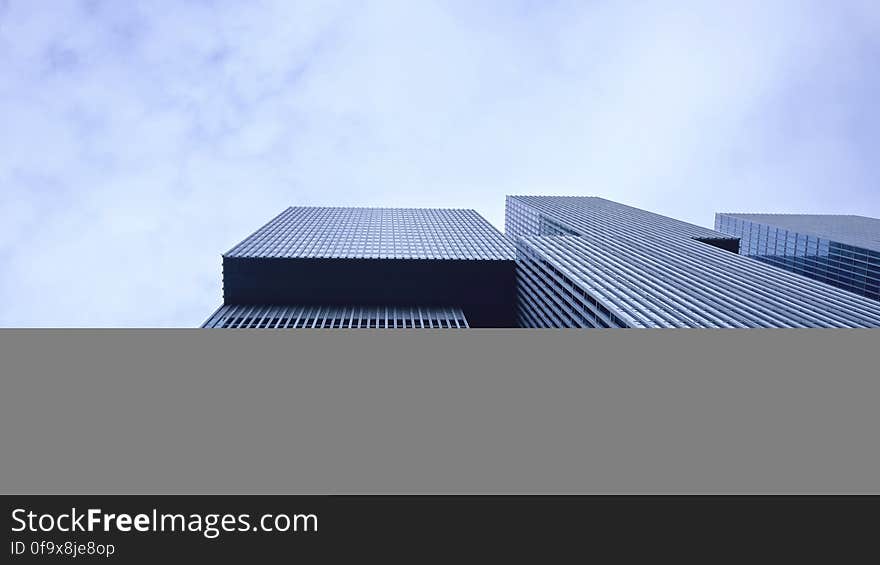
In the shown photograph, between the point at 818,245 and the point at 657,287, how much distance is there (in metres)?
87.6

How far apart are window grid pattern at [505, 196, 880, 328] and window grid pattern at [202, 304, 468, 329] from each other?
51.6 ft

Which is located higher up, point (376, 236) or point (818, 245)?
point (818, 245)

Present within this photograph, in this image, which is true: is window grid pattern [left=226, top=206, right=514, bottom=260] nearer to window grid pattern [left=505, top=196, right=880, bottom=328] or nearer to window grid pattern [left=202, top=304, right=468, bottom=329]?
window grid pattern [left=202, top=304, right=468, bottom=329]

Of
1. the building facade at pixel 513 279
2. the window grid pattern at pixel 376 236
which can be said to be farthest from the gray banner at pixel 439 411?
the window grid pattern at pixel 376 236

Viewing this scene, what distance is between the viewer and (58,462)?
6.78 metres

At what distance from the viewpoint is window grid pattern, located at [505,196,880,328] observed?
53.9m

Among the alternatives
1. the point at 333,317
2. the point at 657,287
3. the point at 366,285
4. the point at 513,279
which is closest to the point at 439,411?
the point at 657,287

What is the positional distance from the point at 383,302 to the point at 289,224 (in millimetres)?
42352

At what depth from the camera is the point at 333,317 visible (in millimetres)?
91312

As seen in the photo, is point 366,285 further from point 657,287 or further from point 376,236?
point 657,287

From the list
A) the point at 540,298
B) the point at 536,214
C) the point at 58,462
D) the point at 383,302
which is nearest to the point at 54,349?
the point at 58,462

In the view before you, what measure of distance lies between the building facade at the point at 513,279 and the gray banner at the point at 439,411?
4566 centimetres

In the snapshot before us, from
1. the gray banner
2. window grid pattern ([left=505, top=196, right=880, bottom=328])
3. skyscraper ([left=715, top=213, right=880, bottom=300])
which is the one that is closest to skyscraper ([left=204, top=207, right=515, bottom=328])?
window grid pattern ([left=505, top=196, right=880, bottom=328])

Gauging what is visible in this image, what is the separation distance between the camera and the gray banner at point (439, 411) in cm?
667
